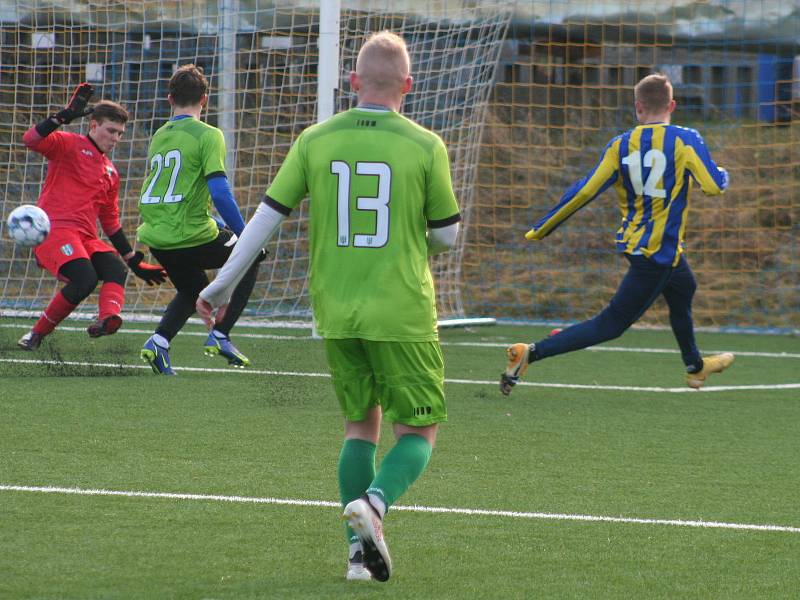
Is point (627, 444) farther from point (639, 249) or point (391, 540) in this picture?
point (391, 540)

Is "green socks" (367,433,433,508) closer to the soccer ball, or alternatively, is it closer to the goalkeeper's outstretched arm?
the goalkeeper's outstretched arm

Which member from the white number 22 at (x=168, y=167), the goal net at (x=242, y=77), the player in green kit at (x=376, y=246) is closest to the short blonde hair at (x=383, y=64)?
the player in green kit at (x=376, y=246)

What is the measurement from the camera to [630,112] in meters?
17.8

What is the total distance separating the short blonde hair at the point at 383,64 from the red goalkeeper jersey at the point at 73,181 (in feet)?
19.1

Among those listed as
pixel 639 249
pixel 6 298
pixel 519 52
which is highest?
pixel 519 52

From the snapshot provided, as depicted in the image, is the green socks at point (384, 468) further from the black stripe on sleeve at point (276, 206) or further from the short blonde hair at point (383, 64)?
the short blonde hair at point (383, 64)

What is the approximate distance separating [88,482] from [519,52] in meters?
11.3

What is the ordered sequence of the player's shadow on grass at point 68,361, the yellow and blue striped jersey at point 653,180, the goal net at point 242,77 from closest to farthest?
the yellow and blue striped jersey at point 653,180, the player's shadow on grass at point 68,361, the goal net at point 242,77

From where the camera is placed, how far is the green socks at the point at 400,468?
4039 mm

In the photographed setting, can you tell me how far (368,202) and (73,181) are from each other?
19.9ft

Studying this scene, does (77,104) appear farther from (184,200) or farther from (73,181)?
(184,200)

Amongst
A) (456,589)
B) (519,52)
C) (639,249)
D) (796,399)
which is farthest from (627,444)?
(519,52)

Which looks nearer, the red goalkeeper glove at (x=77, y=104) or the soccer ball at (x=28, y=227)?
the red goalkeeper glove at (x=77, y=104)

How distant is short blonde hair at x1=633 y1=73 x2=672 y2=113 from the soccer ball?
375 centimetres
